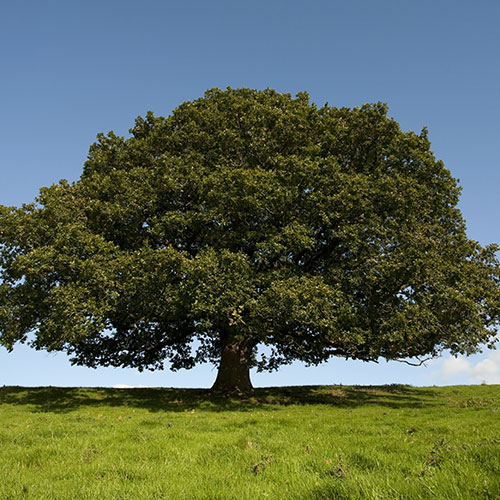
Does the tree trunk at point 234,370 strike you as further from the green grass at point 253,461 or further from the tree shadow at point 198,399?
the green grass at point 253,461

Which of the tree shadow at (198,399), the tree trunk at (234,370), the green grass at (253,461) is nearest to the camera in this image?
the green grass at (253,461)

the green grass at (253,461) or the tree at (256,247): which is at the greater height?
the tree at (256,247)

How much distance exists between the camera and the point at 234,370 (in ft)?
102

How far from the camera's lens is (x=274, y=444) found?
38.0ft

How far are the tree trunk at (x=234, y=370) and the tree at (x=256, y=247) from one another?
10 centimetres

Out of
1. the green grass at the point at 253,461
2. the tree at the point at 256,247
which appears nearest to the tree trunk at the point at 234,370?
the tree at the point at 256,247

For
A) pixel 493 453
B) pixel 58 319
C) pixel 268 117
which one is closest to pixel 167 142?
pixel 268 117

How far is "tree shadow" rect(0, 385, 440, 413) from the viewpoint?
25.9m

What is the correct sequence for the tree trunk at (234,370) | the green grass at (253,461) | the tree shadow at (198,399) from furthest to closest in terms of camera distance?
the tree trunk at (234,370) → the tree shadow at (198,399) → the green grass at (253,461)

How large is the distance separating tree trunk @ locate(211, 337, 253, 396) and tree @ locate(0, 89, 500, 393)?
105 mm

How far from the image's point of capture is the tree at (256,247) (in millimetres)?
23469

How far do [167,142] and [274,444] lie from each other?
23901 mm

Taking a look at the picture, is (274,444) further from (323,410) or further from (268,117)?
(268,117)

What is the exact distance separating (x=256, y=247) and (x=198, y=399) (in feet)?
37.8
